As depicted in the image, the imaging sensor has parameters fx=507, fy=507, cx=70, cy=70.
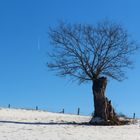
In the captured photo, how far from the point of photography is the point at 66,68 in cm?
4519

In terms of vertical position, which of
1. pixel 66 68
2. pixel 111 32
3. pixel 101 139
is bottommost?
pixel 101 139

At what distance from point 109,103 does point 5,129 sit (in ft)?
43.8

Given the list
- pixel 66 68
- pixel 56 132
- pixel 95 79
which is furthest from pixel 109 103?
pixel 56 132

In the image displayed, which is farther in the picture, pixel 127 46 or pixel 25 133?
pixel 127 46

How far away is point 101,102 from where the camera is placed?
4281cm

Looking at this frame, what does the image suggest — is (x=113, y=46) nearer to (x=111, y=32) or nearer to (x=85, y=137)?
(x=111, y=32)

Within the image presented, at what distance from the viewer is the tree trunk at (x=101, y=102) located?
42.1 metres

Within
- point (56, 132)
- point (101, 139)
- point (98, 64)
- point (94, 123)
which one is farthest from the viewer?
point (98, 64)

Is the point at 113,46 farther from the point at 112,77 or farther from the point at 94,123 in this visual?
the point at 94,123

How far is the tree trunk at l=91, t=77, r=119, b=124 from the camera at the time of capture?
42125mm

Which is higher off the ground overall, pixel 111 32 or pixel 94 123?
pixel 111 32

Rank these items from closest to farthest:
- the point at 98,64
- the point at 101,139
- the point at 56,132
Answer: the point at 101,139
the point at 56,132
the point at 98,64

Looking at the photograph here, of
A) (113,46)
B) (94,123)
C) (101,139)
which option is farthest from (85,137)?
(113,46)

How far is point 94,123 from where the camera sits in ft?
134
